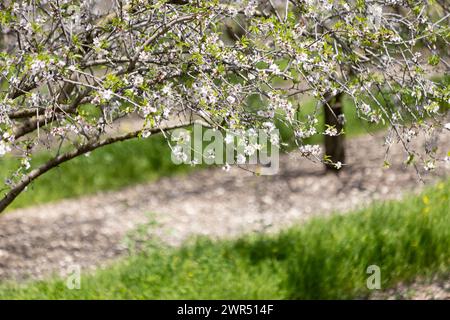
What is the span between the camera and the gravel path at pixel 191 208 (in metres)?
8.55

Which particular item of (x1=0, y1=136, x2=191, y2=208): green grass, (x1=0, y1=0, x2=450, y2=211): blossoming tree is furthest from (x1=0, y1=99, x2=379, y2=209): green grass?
(x1=0, y1=0, x2=450, y2=211): blossoming tree

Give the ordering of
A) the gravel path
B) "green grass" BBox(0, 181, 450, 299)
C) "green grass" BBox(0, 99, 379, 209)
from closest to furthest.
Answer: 1. "green grass" BBox(0, 181, 450, 299)
2. the gravel path
3. "green grass" BBox(0, 99, 379, 209)

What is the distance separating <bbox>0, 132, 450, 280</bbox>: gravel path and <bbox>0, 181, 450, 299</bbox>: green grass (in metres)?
1.06

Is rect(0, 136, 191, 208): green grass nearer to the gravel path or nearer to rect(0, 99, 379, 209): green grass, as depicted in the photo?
rect(0, 99, 379, 209): green grass

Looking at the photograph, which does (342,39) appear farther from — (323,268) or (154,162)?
(154,162)

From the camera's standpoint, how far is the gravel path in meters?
8.55

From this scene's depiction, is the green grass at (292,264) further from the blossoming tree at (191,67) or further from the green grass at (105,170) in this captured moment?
the green grass at (105,170)

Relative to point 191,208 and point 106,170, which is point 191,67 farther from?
point 106,170

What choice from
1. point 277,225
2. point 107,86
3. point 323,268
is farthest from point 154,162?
point 107,86

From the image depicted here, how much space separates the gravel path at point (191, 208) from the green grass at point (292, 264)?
1063 millimetres

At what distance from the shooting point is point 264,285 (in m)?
6.17

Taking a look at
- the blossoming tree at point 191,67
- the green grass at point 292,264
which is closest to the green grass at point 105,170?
the green grass at point 292,264

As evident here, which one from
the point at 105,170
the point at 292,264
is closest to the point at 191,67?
the point at 292,264
